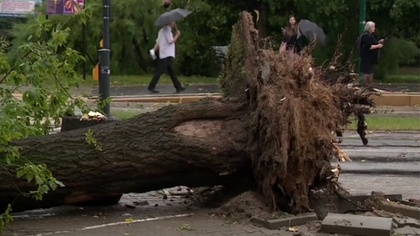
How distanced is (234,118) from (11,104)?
7.90ft

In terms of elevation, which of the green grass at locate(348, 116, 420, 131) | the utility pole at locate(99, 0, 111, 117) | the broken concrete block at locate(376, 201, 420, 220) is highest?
the utility pole at locate(99, 0, 111, 117)

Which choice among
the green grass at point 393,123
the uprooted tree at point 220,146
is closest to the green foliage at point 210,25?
the green grass at point 393,123

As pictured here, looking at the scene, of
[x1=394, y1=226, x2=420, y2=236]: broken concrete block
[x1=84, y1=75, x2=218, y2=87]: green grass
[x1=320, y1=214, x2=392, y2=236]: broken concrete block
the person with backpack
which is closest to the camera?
[x1=320, y1=214, x2=392, y2=236]: broken concrete block

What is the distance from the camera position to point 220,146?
8133mm

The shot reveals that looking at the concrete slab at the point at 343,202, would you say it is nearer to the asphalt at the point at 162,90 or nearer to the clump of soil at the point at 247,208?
the clump of soil at the point at 247,208

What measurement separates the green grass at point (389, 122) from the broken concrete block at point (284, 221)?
8.10m

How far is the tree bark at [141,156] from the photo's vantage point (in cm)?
797

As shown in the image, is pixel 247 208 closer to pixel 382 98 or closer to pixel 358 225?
pixel 358 225

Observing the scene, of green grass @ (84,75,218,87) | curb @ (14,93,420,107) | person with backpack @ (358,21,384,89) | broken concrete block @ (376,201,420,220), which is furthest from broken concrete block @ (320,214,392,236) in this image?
green grass @ (84,75,218,87)

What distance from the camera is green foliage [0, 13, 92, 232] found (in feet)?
21.8

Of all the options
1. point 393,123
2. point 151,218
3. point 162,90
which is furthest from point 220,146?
point 162,90

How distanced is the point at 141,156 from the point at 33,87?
135 cm

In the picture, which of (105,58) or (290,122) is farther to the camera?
(105,58)

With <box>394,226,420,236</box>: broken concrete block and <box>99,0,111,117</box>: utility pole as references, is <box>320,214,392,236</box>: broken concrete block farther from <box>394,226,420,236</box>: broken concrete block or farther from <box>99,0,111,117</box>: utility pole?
<box>99,0,111,117</box>: utility pole
